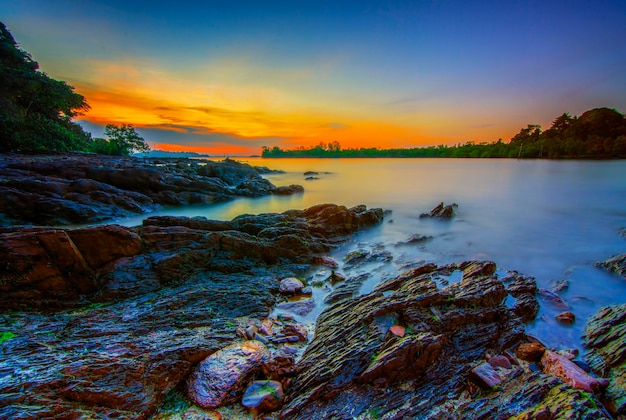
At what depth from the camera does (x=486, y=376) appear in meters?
3.58

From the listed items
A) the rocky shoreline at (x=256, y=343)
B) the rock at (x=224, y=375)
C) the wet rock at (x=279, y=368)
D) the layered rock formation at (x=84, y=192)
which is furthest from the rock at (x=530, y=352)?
the layered rock formation at (x=84, y=192)

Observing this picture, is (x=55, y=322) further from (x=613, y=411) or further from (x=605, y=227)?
(x=605, y=227)

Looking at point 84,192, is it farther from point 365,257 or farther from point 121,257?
point 365,257

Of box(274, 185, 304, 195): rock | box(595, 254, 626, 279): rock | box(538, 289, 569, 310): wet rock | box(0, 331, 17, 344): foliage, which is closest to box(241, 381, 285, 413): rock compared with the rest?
box(0, 331, 17, 344): foliage

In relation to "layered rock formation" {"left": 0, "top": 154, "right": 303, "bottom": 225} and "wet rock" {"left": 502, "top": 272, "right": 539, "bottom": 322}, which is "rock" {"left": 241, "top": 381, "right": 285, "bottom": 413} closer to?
"wet rock" {"left": 502, "top": 272, "right": 539, "bottom": 322}

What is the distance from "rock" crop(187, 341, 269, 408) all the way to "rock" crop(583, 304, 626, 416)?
451 centimetres

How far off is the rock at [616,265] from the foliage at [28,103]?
4008 centimetres

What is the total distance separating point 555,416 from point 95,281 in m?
7.83

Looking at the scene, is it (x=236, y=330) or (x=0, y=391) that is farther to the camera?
(x=236, y=330)

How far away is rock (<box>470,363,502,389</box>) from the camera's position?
3500 mm

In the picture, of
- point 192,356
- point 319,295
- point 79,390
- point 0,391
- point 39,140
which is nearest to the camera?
point 0,391

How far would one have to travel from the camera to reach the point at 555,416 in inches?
112

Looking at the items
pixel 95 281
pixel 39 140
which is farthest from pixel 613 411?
pixel 39 140

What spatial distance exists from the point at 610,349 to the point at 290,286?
5857 mm
